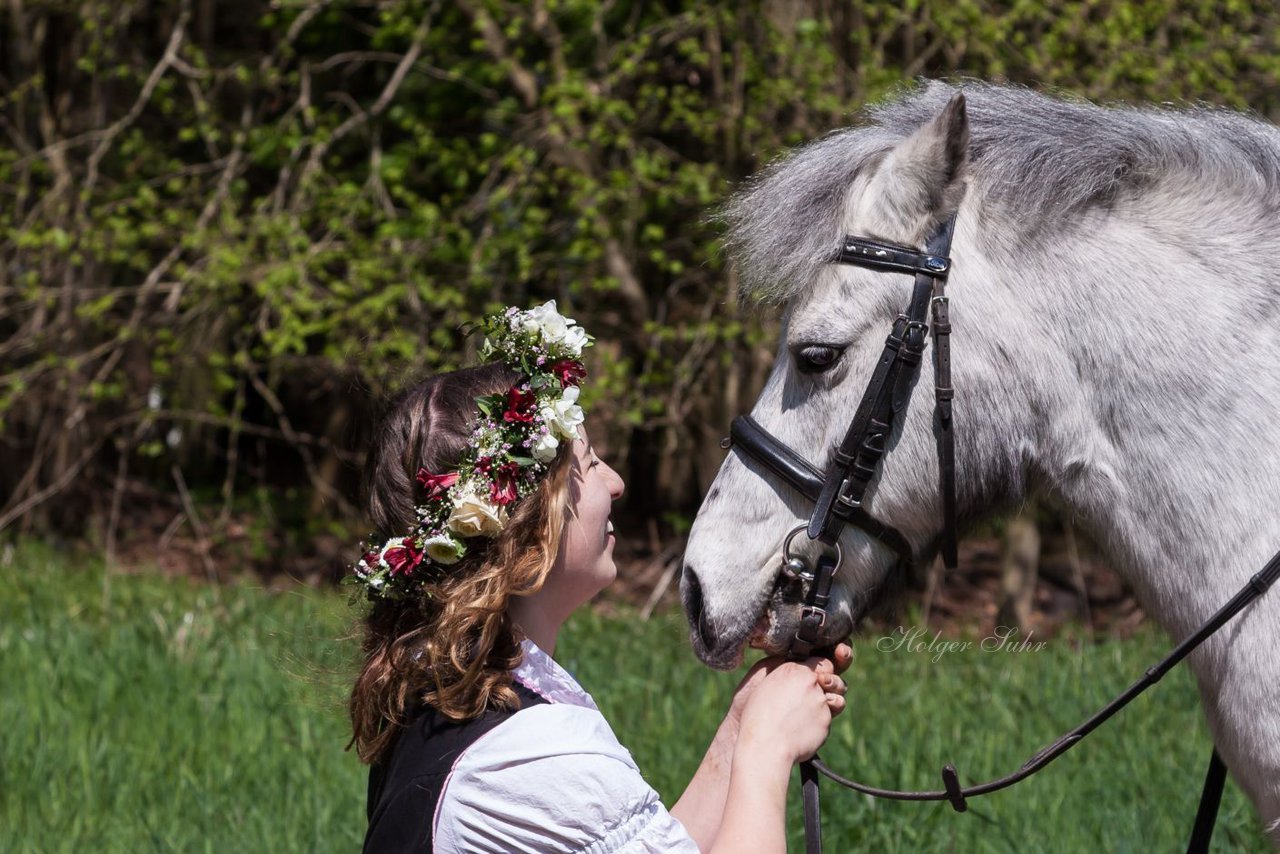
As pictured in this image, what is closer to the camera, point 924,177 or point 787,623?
point 924,177

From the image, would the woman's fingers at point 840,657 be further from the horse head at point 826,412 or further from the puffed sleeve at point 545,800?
the puffed sleeve at point 545,800

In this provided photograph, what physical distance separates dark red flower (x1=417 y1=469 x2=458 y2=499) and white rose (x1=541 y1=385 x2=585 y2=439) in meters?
0.16

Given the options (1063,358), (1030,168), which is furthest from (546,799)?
(1030,168)

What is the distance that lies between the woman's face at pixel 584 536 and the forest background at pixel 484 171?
384 centimetres

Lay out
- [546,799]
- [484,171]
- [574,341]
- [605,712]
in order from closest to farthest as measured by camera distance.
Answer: [546,799] < [574,341] < [605,712] < [484,171]

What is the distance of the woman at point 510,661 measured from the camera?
1.81 metres

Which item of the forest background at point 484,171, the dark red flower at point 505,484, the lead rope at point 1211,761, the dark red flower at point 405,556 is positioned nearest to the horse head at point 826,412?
the lead rope at point 1211,761

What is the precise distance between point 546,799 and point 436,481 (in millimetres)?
493

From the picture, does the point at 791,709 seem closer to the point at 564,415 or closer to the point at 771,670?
the point at 771,670

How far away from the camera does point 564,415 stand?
2016mm

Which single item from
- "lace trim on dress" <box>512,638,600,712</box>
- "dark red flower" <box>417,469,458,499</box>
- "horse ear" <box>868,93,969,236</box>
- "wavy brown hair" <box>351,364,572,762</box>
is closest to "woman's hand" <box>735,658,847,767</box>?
"lace trim on dress" <box>512,638,600,712</box>

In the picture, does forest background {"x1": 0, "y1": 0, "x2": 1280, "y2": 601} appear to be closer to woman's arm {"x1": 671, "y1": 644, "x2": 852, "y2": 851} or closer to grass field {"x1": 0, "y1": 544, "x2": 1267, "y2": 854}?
grass field {"x1": 0, "y1": 544, "x2": 1267, "y2": 854}

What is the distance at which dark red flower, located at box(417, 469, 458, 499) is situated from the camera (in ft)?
6.47

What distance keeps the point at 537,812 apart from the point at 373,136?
5.97 metres
